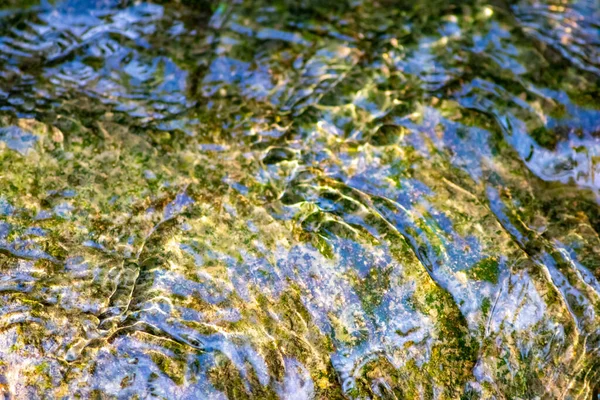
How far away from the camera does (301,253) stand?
118 inches

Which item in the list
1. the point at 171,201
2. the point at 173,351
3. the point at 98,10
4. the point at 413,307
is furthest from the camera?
the point at 98,10

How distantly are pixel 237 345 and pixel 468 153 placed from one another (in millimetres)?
1978

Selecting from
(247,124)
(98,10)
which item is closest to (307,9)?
(247,124)

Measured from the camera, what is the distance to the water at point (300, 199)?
2.69 metres

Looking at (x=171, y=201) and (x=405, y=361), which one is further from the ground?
(x=171, y=201)

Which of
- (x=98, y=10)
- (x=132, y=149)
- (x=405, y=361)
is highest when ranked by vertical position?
(x=98, y=10)

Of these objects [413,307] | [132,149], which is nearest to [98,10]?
[132,149]

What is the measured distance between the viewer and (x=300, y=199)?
3213mm

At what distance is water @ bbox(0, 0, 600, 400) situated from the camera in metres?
2.69

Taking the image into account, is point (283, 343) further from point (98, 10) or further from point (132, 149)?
point (98, 10)

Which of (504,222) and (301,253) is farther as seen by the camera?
(504,222)

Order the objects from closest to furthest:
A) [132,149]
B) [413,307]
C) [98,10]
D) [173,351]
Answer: [173,351], [413,307], [132,149], [98,10]

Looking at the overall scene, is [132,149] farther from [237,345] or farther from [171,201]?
[237,345]

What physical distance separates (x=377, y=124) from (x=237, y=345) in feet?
5.87
